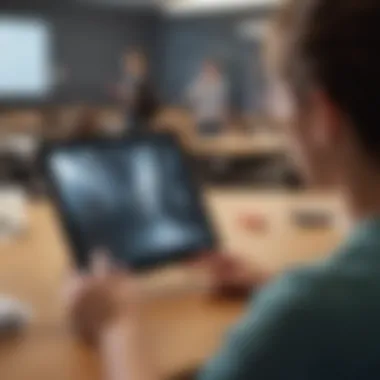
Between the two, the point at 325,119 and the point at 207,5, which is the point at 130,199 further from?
the point at 207,5

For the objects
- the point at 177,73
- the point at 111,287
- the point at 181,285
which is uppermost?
the point at 177,73

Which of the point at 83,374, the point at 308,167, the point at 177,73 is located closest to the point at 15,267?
the point at 83,374

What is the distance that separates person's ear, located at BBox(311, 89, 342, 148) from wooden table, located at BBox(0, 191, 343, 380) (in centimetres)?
42

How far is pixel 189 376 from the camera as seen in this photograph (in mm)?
1262

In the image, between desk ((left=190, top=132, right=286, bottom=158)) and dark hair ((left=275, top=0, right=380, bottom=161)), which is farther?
desk ((left=190, top=132, right=286, bottom=158))

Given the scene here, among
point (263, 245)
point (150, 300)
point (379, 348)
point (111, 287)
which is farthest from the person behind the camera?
point (263, 245)

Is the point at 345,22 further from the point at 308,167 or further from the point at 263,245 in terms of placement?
the point at 263,245

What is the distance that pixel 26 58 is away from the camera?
35.6 feet

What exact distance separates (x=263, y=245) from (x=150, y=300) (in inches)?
19.5

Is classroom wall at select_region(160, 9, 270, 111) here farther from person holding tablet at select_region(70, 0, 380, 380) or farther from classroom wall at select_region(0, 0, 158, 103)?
person holding tablet at select_region(70, 0, 380, 380)

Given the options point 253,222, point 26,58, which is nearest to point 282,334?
point 253,222

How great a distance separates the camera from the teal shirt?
86 centimetres

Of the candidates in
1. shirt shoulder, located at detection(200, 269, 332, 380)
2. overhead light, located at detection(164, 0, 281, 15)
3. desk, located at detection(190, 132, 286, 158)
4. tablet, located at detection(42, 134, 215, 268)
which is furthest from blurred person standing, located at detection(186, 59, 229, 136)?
shirt shoulder, located at detection(200, 269, 332, 380)

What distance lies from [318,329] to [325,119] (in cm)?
23
